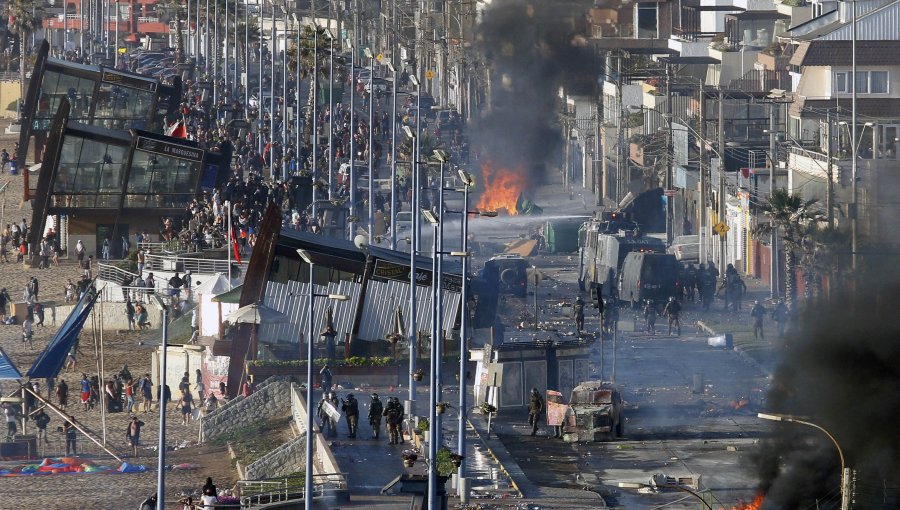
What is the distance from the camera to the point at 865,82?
71688 mm

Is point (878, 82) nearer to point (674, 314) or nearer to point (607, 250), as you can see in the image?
point (607, 250)

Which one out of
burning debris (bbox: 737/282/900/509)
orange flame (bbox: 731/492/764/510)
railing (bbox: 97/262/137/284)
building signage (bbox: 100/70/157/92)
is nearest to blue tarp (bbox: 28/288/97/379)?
railing (bbox: 97/262/137/284)

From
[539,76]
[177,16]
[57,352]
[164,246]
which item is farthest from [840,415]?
[177,16]

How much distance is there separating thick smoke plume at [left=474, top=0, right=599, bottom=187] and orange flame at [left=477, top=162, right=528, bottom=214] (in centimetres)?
428

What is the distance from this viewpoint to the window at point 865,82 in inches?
2805

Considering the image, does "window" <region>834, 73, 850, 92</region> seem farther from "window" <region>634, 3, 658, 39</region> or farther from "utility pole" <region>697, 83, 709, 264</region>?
"window" <region>634, 3, 658, 39</region>

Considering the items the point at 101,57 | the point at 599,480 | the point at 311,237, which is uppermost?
the point at 101,57

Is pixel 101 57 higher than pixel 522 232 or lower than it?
higher

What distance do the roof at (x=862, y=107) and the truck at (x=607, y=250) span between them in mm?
6658

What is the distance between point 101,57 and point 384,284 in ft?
318

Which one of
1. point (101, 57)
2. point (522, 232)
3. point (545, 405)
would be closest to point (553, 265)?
point (522, 232)

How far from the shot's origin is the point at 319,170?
90500 mm

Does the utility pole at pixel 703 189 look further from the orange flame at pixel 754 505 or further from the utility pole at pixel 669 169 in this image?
the orange flame at pixel 754 505

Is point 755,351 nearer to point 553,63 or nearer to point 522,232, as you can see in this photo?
point 522,232
